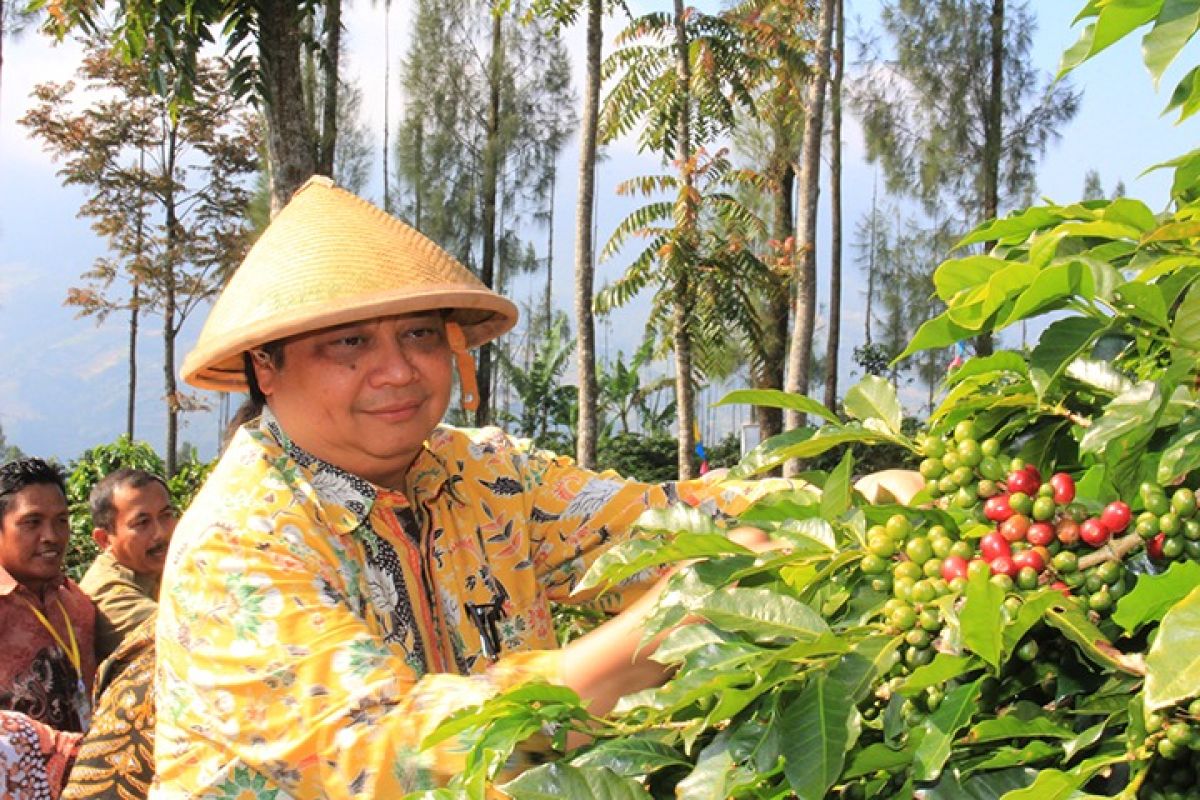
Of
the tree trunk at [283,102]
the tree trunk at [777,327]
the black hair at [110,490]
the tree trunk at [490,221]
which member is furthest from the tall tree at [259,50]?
the tree trunk at [490,221]

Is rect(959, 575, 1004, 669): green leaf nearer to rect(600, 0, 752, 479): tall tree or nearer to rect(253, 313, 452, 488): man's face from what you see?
rect(253, 313, 452, 488): man's face

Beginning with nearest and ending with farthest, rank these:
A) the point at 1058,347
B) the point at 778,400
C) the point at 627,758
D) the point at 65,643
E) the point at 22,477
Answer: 1. the point at 1058,347
2. the point at 627,758
3. the point at 778,400
4. the point at 65,643
5. the point at 22,477

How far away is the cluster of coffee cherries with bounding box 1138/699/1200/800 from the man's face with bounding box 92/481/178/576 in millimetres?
4209

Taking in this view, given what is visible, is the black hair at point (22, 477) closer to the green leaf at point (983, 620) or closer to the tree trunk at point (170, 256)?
the green leaf at point (983, 620)

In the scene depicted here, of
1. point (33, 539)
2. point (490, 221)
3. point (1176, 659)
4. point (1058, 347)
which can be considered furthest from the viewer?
point (490, 221)

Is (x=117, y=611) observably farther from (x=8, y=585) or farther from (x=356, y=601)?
(x=356, y=601)

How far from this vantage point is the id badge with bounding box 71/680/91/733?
377 cm

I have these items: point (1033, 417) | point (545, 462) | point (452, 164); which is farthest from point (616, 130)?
point (452, 164)

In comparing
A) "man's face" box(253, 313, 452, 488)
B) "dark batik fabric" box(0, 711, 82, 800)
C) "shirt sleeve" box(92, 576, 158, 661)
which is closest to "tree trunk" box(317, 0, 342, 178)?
"shirt sleeve" box(92, 576, 158, 661)

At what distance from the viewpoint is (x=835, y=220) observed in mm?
20047

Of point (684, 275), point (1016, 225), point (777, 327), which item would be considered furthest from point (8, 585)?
point (777, 327)

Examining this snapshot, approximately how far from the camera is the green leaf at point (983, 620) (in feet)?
2.63

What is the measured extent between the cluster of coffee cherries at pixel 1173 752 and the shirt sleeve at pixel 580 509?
3.55 ft

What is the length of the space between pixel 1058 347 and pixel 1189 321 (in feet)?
0.32
